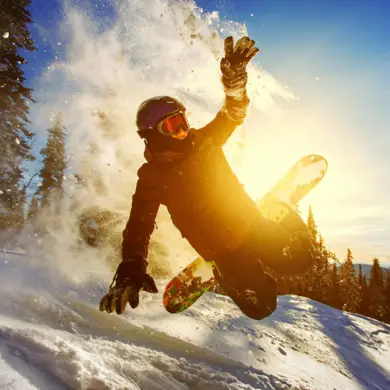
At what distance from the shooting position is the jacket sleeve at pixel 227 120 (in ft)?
13.1

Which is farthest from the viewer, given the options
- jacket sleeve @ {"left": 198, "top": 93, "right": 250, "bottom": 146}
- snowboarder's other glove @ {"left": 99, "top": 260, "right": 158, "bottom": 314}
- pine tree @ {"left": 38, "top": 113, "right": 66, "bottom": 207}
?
pine tree @ {"left": 38, "top": 113, "right": 66, "bottom": 207}

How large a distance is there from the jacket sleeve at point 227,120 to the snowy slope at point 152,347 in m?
3.13

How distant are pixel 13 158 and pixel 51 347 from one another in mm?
14426

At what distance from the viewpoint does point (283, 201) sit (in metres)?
3.99

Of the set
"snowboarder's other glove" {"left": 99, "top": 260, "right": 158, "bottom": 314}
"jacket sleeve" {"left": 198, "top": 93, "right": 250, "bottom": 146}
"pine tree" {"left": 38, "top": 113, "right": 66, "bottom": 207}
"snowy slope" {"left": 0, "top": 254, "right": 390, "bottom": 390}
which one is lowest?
"snowy slope" {"left": 0, "top": 254, "right": 390, "bottom": 390}

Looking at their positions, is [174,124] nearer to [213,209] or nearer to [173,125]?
[173,125]

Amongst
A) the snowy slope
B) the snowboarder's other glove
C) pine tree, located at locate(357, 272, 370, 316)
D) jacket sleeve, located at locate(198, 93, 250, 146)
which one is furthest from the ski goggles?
pine tree, located at locate(357, 272, 370, 316)

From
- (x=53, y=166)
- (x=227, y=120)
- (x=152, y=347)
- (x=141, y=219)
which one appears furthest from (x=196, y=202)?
(x=53, y=166)

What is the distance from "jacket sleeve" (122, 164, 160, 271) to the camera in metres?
3.34

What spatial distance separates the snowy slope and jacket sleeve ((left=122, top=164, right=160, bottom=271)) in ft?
4.58

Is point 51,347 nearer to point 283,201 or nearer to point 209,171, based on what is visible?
point 209,171

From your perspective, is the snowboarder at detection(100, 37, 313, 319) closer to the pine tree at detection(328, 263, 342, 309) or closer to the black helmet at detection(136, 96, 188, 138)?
the black helmet at detection(136, 96, 188, 138)

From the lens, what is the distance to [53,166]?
74.4 feet

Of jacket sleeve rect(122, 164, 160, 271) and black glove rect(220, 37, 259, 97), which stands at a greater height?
black glove rect(220, 37, 259, 97)
